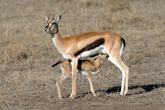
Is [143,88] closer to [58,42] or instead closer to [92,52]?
[92,52]

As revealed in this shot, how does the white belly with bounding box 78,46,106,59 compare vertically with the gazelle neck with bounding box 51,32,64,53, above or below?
below

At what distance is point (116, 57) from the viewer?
298 inches

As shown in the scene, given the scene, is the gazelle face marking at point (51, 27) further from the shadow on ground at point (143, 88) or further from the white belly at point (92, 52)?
the shadow on ground at point (143, 88)

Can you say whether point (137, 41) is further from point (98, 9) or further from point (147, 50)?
point (98, 9)

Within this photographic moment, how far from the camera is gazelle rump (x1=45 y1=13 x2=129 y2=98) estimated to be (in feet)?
24.1

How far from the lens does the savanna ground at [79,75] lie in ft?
23.6

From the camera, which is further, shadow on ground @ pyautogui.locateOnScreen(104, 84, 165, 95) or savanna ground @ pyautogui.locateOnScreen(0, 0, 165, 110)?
shadow on ground @ pyautogui.locateOnScreen(104, 84, 165, 95)

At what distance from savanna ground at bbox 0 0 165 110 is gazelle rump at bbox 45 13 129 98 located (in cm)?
61

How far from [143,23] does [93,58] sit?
7.22m

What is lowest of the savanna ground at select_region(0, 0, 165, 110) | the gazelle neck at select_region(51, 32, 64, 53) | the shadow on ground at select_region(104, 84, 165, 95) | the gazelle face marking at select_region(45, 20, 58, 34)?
the shadow on ground at select_region(104, 84, 165, 95)

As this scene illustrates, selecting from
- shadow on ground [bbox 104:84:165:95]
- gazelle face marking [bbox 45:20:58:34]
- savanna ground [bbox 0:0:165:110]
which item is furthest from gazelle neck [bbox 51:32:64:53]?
shadow on ground [bbox 104:84:165:95]

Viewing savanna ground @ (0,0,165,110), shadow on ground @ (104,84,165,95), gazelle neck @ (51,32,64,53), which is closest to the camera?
savanna ground @ (0,0,165,110)

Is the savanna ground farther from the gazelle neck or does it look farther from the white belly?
the gazelle neck

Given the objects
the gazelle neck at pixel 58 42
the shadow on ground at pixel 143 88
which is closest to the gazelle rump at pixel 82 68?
the gazelle neck at pixel 58 42
